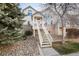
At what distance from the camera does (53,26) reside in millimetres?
1678

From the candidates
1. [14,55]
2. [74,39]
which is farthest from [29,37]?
[74,39]

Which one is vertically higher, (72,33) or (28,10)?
(28,10)

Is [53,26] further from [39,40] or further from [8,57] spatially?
[8,57]

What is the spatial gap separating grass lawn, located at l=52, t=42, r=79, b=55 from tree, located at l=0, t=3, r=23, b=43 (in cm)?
32

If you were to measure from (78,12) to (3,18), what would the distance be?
0.62m

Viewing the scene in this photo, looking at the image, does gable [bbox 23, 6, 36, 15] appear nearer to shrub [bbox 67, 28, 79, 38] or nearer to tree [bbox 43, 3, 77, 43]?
tree [bbox 43, 3, 77, 43]

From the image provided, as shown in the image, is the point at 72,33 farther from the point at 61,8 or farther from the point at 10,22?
the point at 10,22

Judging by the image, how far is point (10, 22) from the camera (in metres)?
1.66

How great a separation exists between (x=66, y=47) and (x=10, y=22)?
0.50 meters

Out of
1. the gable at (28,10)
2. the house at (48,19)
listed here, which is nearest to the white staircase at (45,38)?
the house at (48,19)

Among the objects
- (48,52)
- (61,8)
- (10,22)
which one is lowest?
(48,52)

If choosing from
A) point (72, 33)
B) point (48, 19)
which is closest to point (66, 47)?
point (72, 33)

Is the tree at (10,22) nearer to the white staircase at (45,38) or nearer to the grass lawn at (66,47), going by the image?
the white staircase at (45,38)

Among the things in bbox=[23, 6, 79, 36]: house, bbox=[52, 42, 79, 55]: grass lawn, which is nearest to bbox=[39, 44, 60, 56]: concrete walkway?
bbox=[52, 42, 79, 55]: grass lawn
